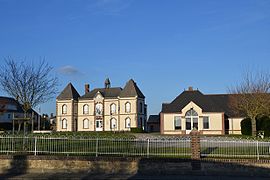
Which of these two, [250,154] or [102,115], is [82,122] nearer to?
[102,115]

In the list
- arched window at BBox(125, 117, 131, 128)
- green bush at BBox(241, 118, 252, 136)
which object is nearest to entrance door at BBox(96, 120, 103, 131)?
arched window at BBox(125, 117, 131, 128)

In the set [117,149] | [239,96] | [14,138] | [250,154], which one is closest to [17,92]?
[14,138]

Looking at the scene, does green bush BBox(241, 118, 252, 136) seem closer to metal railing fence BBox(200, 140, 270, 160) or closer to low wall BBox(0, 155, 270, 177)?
metal railing fence BBox(200, 140, 270, 160)

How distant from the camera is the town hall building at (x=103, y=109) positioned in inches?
2549

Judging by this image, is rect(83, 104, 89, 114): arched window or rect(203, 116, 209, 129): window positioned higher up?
rect(83, 104, 89, 114): arched window

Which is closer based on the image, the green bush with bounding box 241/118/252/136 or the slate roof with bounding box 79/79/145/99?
the green bush with bounding box 241/118/252/136

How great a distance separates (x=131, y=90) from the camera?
65562 millimetres

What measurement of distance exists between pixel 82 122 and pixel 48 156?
174 feet

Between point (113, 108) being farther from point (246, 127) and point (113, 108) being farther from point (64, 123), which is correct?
point (246, 127)

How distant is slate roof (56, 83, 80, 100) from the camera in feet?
226

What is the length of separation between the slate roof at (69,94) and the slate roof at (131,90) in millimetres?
10059

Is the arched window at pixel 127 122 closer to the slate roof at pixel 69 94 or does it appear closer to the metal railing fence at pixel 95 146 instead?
the slate roof at pixel 69 94

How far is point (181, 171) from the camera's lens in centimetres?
1466

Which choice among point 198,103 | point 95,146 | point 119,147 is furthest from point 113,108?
point 119,147
